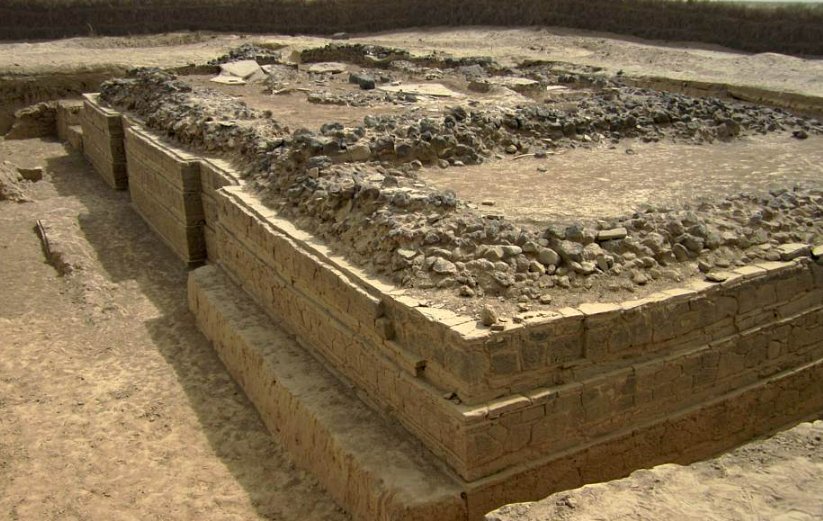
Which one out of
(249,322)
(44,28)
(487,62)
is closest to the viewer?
(249,322)

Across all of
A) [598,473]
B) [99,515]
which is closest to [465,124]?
[598,473]

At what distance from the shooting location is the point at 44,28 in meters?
18.0

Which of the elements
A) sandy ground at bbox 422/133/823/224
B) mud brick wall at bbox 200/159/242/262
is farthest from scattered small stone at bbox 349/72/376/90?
sandy ground at bbox 422/133/823/224

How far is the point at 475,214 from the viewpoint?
16.7 feet

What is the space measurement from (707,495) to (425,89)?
8.05 metres

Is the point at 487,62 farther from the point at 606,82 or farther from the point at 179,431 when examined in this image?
the point at 179,431

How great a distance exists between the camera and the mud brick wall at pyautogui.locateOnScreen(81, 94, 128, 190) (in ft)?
33.4

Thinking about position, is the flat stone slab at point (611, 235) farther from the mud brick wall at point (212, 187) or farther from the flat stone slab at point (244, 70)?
the flat stone slab at point (244, 70)

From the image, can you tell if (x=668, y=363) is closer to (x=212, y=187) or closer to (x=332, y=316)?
(x=332, y=316)

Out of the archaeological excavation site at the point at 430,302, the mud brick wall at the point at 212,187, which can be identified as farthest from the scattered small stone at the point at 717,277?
the mud brick wall at the point at 212,187

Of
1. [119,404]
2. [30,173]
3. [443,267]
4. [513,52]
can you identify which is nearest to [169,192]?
[119,404]

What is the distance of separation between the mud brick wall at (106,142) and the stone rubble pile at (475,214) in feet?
7.42

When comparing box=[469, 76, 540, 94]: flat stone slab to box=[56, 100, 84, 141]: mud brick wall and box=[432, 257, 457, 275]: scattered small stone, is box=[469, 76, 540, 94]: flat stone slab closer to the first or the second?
box=[56, 100, 84, 141]: mud brick wall

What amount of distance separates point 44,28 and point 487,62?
11.0 metres
